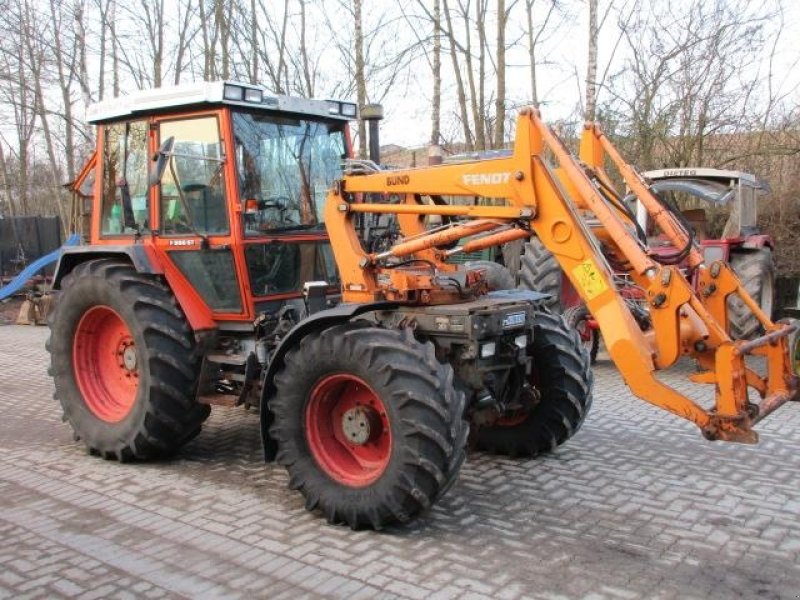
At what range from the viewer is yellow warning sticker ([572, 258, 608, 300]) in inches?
158

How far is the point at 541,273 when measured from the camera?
353 inches

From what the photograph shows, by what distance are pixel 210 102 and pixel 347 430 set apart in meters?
2.39

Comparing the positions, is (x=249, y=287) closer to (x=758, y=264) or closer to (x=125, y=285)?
(x=125, y=285)

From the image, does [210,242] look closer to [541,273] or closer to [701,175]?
[541,273]

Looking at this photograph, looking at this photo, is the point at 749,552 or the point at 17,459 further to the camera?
the point at 17,459

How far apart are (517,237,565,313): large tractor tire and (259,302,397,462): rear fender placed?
4582 mm

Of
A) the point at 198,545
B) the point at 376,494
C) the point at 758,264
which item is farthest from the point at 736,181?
the point at 198,545

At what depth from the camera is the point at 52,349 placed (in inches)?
235

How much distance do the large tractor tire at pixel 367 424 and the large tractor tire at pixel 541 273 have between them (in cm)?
466

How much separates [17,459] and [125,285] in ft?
5.45

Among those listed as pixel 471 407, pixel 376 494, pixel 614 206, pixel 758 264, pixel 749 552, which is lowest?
pixel 749 552

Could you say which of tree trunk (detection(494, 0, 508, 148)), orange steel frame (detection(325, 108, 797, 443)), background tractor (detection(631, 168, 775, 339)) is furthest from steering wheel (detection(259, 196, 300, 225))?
tree trunk (detection(494, 0, 508, 148))

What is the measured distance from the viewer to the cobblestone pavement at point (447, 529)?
12.0 feet

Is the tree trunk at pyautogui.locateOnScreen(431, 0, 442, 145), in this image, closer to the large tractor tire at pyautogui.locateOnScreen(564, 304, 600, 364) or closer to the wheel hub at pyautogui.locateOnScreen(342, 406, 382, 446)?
the large tractor tire at pyautogui.locateOnScreen(564, 304, 600, 364)
